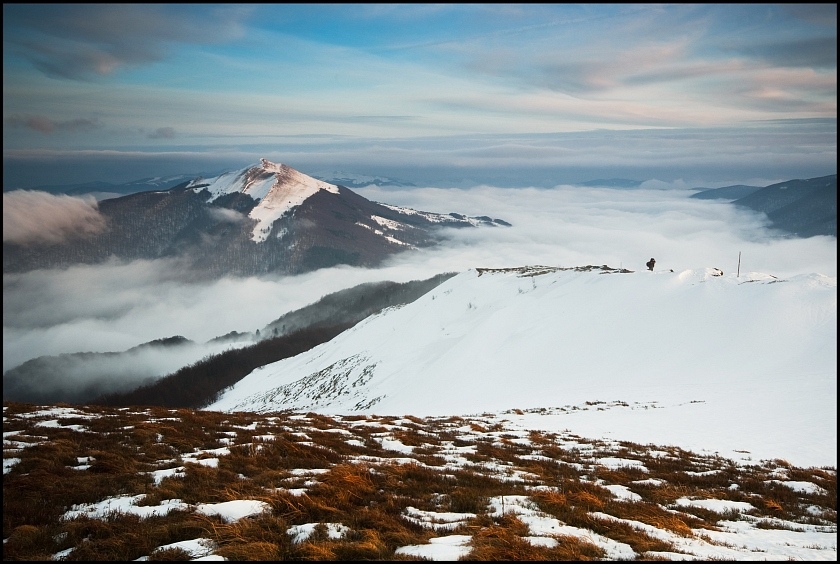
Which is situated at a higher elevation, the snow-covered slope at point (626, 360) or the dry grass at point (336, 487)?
the dry grass at point (336, 487)

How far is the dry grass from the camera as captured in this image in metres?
7.12

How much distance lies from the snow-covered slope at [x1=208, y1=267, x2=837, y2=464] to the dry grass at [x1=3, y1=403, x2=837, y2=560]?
8.07 m

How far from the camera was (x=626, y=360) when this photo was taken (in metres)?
42.2

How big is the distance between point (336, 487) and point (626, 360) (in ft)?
126

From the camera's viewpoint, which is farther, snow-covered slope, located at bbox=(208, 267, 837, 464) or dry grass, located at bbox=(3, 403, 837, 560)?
snow-covered slope, located at bbox=(208, 267, 837, 464)

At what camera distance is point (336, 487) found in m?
9.59

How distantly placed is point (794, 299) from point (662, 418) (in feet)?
88.8

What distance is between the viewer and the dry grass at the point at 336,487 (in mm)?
7117

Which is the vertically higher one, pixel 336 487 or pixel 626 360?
pixel 336 487

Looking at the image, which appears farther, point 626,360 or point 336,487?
point 626,360

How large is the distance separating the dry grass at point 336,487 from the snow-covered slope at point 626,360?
318 inches

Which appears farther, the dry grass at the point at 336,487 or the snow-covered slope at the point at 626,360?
the snow-covered slope at the point at 626,360

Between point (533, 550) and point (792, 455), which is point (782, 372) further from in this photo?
point (533, 550)

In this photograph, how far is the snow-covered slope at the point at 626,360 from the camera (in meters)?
25.1
